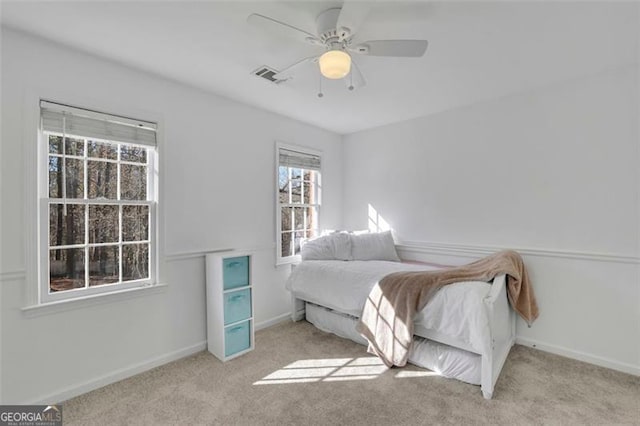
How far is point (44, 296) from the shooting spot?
208 cm

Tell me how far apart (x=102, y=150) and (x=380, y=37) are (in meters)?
2.27

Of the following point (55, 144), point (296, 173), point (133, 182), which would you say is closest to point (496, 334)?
point (296, 173)

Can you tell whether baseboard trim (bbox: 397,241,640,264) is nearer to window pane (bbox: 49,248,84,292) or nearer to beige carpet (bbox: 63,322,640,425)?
beige carpet (bbox: 63,322,640,425)

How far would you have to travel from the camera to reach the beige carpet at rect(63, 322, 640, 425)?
6.28ft

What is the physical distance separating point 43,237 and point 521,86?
4.13 m

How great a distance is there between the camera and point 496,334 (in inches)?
89.4

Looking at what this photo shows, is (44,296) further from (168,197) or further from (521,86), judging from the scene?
(521,86)

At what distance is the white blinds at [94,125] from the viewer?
82.6 inches

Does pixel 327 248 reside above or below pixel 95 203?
below

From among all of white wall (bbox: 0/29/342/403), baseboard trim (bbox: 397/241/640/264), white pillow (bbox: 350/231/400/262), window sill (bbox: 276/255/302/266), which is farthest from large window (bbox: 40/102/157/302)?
baseboard trim (bbox: 397/241/640/264)

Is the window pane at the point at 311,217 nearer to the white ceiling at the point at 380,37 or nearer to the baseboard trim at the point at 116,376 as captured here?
the white ceiling at the point at 380,37

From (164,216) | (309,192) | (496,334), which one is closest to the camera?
(496,334)

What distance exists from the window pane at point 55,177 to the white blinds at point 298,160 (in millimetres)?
2065

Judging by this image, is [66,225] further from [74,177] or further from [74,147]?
[74,147]
